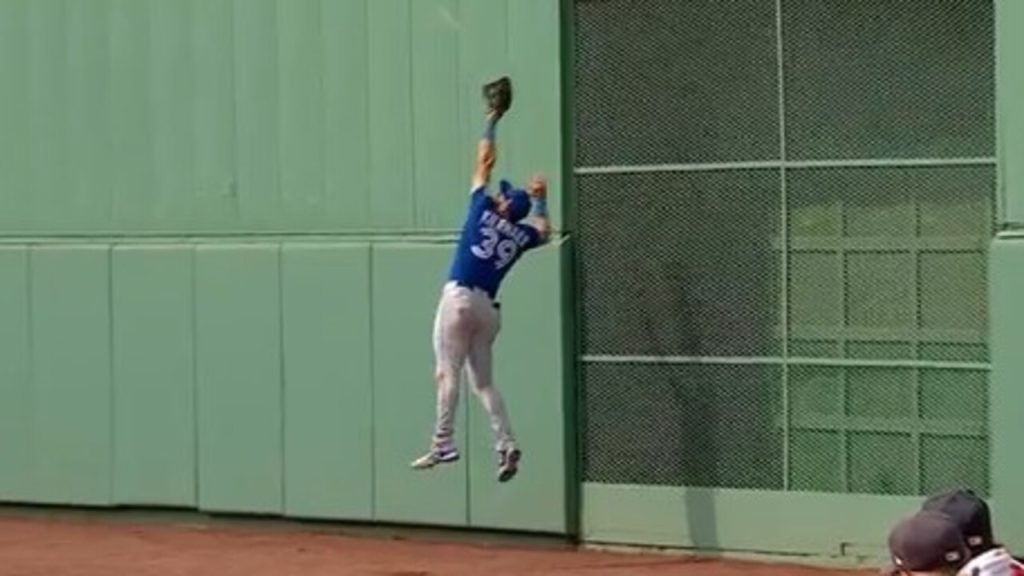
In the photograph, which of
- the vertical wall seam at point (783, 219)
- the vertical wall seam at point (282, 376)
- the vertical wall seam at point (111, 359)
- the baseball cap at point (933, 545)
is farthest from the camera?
the vertical wall seam at point (111, 359)

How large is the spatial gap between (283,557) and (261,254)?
183 cm

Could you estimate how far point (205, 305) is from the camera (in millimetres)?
14203

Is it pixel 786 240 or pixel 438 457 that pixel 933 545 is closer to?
pixel 786 240

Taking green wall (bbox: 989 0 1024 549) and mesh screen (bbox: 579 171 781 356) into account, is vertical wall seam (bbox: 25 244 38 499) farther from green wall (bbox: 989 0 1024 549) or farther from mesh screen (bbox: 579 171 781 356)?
green wall (bbox: 989 0 1024 549)

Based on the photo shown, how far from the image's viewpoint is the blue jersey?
12523 mm

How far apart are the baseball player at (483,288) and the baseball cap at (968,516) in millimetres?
7747

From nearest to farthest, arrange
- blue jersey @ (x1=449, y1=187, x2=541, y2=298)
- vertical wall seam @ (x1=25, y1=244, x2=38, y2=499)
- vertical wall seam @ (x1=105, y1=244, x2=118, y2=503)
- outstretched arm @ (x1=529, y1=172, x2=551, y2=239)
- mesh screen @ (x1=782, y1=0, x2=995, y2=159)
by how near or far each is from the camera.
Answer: mesh screen @ (x1=782, y1=0, x2=995, y2=159) → blue jersey @ (x1=449, y1=187, x2=541, y2=298) → outstretched arm @ (x1=529, y1=172, x2=551, y2=239) → vertical wall seam @ (x1=105, y1=244, x2=118, y2=503) → vertical wall seam @ (x1=25, y1=244, x2=38, y2=499)

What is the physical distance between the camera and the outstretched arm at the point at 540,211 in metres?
12.7

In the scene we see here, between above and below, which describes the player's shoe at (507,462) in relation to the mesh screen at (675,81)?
below

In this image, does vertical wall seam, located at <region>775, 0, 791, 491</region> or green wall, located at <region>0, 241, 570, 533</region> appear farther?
green wall, located at <region>0, 241, 570, 533</region>

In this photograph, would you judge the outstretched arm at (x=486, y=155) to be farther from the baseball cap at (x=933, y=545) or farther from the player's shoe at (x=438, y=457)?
the baseball cap at (x=933, y=545)

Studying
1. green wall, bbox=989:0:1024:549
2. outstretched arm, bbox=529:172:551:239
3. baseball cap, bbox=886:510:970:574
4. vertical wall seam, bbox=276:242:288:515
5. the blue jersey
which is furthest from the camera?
vertical wall seam, bbox=276:242:288:515

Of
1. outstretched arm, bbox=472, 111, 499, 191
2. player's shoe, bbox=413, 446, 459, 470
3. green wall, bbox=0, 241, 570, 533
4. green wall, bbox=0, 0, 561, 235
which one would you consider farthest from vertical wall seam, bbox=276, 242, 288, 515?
outstretched arm, bbox=472, 111, 499, 191

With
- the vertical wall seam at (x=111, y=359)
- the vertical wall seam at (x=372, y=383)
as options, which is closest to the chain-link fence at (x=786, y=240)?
the vertical wall seam at (x=372, y=383)
